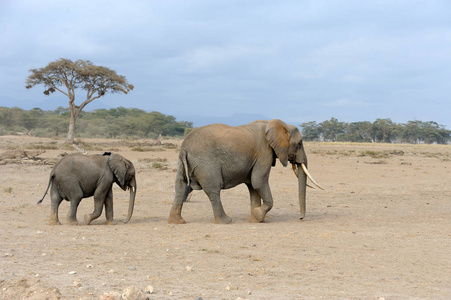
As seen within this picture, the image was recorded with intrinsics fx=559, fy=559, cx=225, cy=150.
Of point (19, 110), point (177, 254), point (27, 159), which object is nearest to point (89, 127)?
point (19, 110)

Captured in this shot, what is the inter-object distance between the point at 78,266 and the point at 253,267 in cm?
211

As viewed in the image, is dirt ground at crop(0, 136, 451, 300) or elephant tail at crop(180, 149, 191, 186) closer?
dirt ground at crop(0, 136, 451, 300)

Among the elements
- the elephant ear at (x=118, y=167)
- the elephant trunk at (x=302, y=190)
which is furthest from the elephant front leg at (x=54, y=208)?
the elephant trunk at (x=302, y=190)

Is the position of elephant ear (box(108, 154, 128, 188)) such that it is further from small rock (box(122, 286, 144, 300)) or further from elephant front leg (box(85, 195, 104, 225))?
small rock (box(122, 286, 144, 300))

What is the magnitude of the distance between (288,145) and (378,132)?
7673 centimetres

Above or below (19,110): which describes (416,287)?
below

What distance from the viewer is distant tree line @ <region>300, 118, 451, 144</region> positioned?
3278 inches

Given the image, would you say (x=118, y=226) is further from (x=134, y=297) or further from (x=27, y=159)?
(x=27, y=159)

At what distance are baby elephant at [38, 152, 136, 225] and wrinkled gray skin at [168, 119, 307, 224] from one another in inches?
48.7

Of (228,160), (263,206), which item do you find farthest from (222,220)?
(228,160)

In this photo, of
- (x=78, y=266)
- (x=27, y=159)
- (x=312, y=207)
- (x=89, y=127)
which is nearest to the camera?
(x=78, y=266)

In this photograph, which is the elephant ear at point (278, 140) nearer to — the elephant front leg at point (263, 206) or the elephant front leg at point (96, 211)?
the elephant front leg at point (263, 206)

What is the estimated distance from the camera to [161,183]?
17828 millimetres

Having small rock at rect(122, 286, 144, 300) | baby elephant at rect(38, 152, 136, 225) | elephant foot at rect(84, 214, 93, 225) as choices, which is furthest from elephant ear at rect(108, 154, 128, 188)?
small rock at rect(122, 286, 144, 300)
